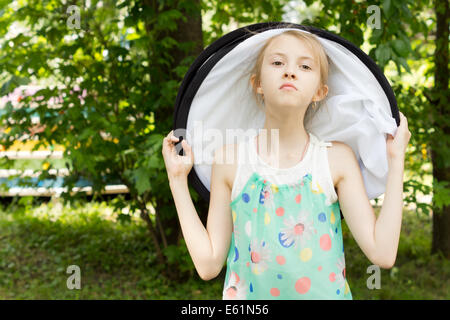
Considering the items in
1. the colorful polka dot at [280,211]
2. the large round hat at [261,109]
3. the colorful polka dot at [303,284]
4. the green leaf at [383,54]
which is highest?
the green leaf at [383,54]

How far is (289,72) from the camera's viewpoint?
1463 millimetres

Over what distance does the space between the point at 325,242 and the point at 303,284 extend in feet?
0.48

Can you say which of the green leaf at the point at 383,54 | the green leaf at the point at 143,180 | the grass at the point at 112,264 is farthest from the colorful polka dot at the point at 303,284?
the grass at the point at 112,264

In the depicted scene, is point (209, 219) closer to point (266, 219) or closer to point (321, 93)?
point (266, 219)

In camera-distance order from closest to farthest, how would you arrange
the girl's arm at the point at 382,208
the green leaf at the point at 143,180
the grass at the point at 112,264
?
the girl's arm at the point at 382,208 → the green leaf at the point at 143,180 → the grass at the point at 112,264

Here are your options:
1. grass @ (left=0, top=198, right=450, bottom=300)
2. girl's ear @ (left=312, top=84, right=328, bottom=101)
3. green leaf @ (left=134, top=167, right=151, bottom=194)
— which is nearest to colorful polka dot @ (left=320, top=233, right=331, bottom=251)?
girl's ear @ (left=312, top=84, right=328, bottom=101)

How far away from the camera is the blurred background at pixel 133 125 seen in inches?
132

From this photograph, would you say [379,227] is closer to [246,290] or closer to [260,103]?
[246,290]

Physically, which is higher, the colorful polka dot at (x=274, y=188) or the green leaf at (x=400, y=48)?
the green leaf at (x=400, y=48)

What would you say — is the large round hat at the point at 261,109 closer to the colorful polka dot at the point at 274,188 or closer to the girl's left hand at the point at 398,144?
the girl's left hand at the point at 398,144

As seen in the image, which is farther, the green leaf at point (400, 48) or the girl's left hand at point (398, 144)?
the green leaf at point (400, 48)

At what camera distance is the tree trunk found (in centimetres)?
400

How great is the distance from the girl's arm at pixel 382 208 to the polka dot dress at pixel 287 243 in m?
0.07

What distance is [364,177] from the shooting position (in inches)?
62.8
